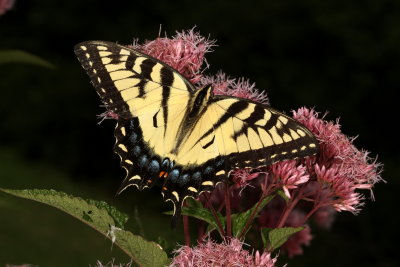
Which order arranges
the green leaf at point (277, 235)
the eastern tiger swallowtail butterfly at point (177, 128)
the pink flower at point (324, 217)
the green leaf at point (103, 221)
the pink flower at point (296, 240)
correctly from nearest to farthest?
the green leaf at point (103, 221) → the green leaf at point (277, 235) → the eastern tiger swallowtail butterfly at point (177, 128) → the pink flower at point (296, 240) → the pink flower at point (324, 217)

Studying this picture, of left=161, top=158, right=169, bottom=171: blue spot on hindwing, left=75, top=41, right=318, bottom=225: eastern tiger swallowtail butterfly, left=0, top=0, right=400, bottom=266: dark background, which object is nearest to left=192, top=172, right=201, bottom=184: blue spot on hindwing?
left=75, top=41, right=318, bottom=225: eastern tiger swallowtail butterfly

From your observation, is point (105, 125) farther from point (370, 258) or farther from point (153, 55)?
point (153, 55)

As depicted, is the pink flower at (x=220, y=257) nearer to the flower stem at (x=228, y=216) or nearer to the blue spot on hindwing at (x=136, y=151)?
the flower stem at (x=228, y=216)

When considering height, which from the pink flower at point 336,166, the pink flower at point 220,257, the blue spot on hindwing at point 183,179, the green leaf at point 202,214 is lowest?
the pink flower at point 220,257

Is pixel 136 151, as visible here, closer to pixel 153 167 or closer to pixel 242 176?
pixel 153 167

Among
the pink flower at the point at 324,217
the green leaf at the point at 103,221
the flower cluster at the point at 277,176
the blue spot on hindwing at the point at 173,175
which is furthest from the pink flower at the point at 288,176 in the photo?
the pink flower at the point at 324,217

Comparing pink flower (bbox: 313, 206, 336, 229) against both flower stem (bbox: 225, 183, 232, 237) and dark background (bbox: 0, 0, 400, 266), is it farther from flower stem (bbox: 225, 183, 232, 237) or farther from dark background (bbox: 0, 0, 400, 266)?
dark background (bbox: 0, 0, 400, 266)

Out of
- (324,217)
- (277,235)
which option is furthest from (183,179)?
(324,217)

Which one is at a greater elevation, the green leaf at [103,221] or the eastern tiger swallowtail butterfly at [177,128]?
the eastern tiger swallowtail butterfly at [177,128]
